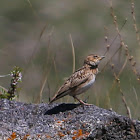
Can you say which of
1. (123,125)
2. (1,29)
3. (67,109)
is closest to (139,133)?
(123,125)

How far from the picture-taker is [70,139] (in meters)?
6.49

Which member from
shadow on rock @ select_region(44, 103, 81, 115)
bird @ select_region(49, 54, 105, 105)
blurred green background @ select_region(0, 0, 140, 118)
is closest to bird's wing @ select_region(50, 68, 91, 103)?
bird @ select_region(49, 54, 105, 105)

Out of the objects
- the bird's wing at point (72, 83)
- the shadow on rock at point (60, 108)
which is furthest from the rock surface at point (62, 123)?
the bird's wing at point (72, 83)

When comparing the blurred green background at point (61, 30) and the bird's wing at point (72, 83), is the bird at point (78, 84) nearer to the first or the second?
the bird's wing at point (72, 83)

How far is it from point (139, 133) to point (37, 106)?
1319 millimetres

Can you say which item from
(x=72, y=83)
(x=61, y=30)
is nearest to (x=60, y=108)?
(x=72, y=83)

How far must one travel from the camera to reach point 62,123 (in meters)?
6.91

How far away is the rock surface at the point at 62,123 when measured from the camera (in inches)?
255

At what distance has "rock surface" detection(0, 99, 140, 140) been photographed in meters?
6.48

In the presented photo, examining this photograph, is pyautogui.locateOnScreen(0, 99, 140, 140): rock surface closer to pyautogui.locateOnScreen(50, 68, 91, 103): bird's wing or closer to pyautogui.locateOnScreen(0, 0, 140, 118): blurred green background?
pyautogui.locateOnScreen(50, 68, 91, 103): bird's wing

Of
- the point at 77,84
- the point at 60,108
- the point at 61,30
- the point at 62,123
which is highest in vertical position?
the point at 61,30

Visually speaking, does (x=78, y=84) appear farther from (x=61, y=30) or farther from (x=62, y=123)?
(x=61, y=30)

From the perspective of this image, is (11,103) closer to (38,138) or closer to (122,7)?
(38,138)

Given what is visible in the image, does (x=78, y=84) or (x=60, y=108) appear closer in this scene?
(x=60, y=108)
